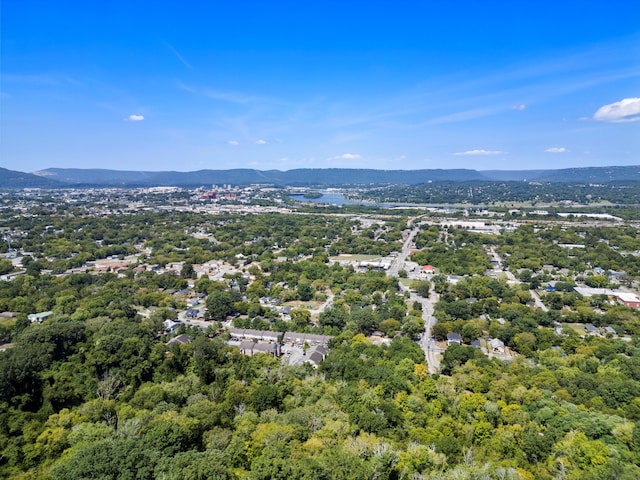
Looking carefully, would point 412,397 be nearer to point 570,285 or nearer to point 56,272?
point 570,285

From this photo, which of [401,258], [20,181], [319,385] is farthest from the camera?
[20,181]

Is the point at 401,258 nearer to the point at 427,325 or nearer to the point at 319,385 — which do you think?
the point at 427,325

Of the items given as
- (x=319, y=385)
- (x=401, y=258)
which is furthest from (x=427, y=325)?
(x=401, y=258)

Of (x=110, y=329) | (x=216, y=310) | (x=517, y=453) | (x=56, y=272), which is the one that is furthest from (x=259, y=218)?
(x=517, y=453)

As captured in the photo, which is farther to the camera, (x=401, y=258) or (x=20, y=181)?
(x=20, y=181)

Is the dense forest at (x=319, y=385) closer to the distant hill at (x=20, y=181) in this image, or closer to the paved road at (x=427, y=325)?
the paved road at (x=427, y=325)

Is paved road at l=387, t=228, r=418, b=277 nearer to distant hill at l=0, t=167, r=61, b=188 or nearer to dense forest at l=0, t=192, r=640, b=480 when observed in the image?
dense forest at l=0, t=192, r=640, b=480
